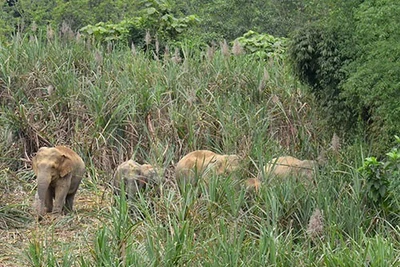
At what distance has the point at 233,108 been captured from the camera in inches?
428

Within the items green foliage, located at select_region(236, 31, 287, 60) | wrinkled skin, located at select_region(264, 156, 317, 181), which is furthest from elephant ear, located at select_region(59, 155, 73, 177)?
green foliage, located at select_region(236, 31, 287, 60)

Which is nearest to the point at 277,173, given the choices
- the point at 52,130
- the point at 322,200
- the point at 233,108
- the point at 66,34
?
the point at 322,200

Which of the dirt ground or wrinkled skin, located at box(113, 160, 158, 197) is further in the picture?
wrinkled skin, located at box(113, 160, 158, 197)

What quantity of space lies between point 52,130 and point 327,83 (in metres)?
3.49

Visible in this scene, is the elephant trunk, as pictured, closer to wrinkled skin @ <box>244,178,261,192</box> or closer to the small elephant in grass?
the small elephant in grass

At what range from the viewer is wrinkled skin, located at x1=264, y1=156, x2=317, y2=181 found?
8.38m

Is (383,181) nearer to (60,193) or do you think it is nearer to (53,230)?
(53,230)

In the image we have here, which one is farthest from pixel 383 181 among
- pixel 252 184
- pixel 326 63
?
pixel 326 63

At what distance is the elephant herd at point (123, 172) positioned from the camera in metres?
8.57

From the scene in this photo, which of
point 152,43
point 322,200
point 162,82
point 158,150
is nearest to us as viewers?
point 322,200

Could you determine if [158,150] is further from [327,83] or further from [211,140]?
[327,83]

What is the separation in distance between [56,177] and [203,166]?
4.83ft

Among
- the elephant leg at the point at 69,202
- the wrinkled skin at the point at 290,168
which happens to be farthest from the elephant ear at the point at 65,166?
the wrinkled skin at the point at 290,168

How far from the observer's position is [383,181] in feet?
25.4
